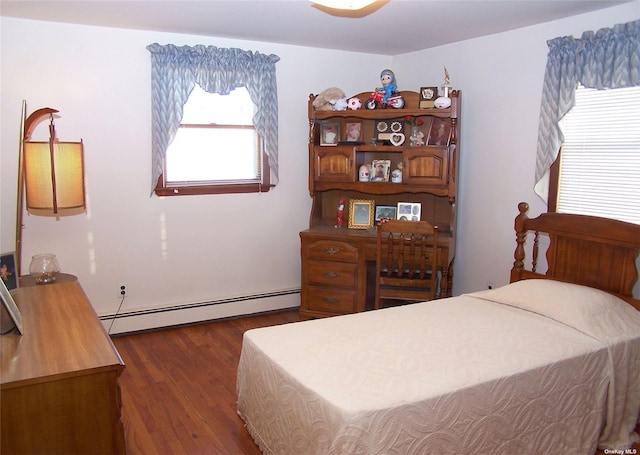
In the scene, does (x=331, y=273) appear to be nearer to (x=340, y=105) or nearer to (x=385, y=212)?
(x=385, y=212)

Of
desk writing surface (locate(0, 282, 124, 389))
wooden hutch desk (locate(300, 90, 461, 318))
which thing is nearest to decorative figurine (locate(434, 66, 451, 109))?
wooden hutch desk (locate(300, 90, 461, 318))

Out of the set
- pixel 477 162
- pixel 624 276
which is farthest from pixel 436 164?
pixel 624 276

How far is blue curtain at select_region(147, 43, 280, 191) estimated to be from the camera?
388 cm

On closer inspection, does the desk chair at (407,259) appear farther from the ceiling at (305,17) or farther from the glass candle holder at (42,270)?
the glass candle holder at (42,270)

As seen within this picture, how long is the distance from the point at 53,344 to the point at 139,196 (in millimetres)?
2196

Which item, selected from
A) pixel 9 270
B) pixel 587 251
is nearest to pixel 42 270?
pixel 9 270

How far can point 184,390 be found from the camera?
10.3 feet

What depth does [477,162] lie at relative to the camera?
13.6ft

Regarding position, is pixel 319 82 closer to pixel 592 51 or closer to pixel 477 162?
pixel 477 162

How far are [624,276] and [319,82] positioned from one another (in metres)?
2.82

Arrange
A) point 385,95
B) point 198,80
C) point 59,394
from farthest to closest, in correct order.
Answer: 1. point 385,95
2. point 198,80
3. point 59,394

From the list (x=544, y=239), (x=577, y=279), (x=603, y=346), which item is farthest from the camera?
(x=544, y=239)

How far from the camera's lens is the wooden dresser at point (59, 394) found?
5.47 feet

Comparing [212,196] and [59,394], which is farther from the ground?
[212,196]
